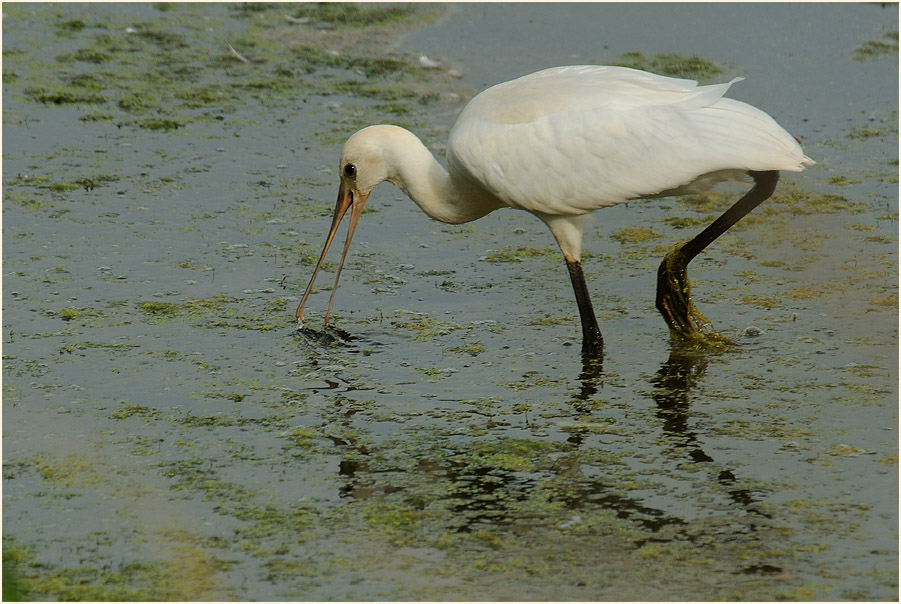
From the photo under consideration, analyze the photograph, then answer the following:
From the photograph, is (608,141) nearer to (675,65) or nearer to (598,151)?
(598,151)

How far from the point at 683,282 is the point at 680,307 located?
122 mm

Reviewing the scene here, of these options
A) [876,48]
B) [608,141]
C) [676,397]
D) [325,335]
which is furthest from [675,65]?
[676,397]

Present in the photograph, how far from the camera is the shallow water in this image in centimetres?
426

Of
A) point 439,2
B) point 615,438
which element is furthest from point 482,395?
point 439,2

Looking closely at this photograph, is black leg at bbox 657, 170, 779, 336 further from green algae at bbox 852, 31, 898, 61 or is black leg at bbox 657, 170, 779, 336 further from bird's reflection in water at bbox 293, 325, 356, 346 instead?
green algae at bbox 852, 31, 898, 61

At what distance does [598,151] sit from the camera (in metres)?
5.81

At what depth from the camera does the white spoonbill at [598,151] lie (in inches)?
222

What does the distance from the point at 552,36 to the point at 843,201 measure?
4156mm

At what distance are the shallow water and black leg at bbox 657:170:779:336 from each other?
0.17m

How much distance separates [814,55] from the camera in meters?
10.9

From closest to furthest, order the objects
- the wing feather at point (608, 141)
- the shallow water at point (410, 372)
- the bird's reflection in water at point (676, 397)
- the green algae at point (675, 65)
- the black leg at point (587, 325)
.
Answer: the shallow water at point (410, 372) < the bird's reflection in water at point (676, 397) < the wing feather at point (608, 141) < the black leg at point (587, 325) < the green algae at point (675, 65)

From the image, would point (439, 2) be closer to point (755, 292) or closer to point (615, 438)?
point (755, 292)

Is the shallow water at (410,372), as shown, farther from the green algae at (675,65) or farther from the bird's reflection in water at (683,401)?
the green algae at (675,65)

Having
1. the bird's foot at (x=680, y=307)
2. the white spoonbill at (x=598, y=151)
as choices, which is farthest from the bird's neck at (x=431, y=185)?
the bird's foot at (x=680, y=307)
